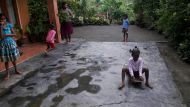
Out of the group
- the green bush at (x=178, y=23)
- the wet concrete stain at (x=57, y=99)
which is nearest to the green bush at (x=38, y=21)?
the green bush at (x=178, y=23)

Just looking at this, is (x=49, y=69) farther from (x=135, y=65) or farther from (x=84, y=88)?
(x=135, y=65)

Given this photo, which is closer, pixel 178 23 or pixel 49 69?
pixel 49 69

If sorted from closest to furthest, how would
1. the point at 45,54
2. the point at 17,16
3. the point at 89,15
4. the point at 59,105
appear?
the point at 59,105 → the point at 45,54 → the point at 17,16 → the point at 89,15

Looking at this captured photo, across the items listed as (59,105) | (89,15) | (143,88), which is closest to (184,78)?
(143,88)

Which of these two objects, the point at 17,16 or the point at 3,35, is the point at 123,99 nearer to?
the point at 3,35

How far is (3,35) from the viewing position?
6207 mm

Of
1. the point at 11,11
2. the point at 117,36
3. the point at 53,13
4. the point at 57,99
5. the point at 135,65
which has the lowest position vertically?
the point at 57,99

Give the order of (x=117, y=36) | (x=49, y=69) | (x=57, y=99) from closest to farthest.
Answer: (x=57, y=99) → (x=49, y=69) → (x=117, y=36)

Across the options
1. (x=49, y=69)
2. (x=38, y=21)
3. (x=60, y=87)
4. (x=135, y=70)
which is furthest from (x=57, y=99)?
(x=38, y=21)

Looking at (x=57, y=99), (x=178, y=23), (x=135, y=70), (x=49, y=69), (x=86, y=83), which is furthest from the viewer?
(x=178, y=23)

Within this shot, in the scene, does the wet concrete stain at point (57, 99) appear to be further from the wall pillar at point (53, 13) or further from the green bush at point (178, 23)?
the wall pillar at point (53, 13)

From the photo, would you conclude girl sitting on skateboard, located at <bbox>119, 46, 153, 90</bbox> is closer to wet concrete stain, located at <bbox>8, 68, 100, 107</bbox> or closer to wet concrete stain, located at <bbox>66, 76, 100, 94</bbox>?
wet concrete stain, located at <bbox>66, 76, 100, 94</bbox>

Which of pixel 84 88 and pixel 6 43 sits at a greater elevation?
pixel 6 43

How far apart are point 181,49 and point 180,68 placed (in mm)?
1703
